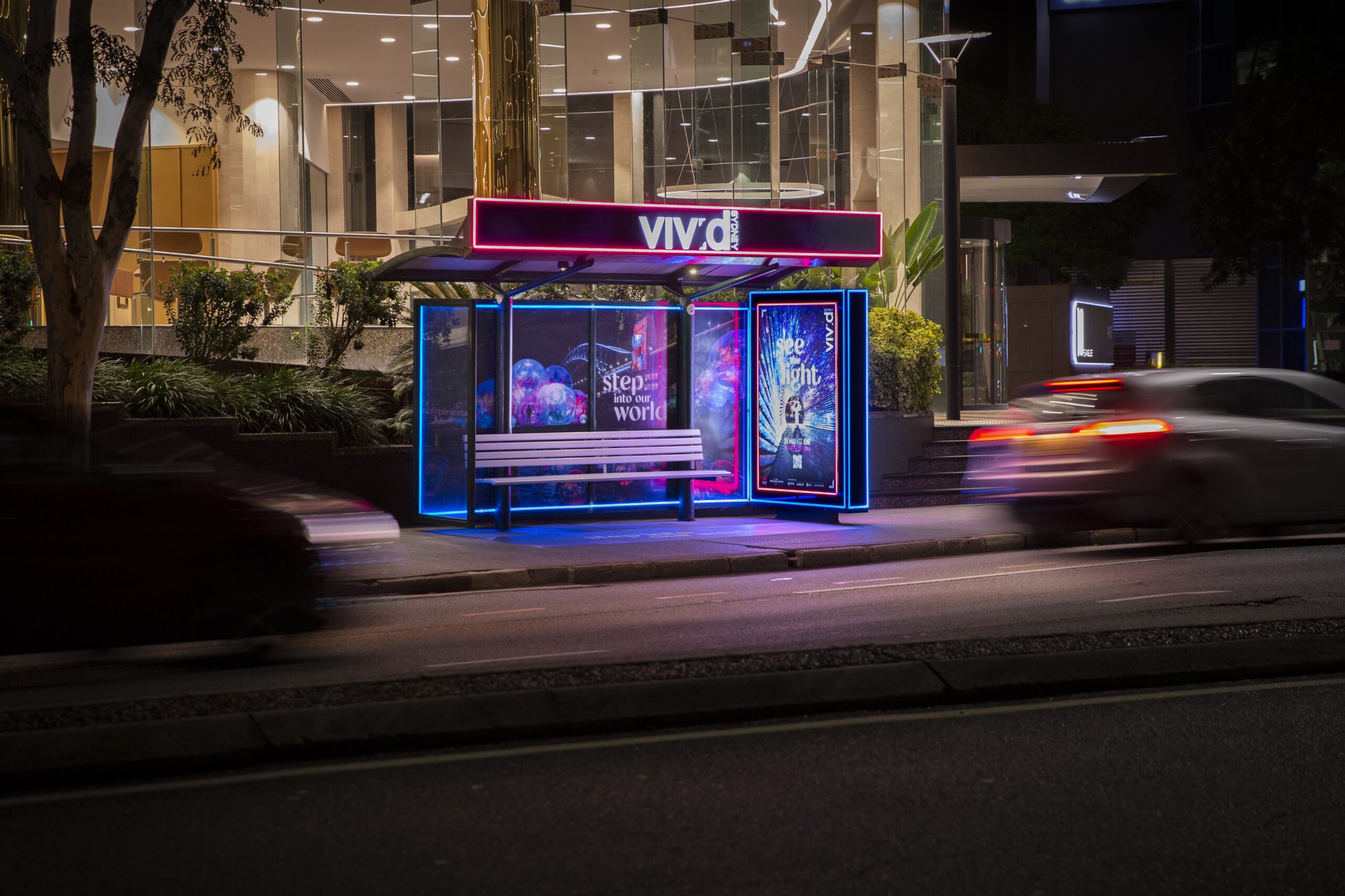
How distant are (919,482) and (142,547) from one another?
13.4 meters

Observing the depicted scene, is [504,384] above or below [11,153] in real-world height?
below

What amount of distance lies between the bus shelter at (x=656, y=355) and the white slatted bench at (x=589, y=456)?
20 cm

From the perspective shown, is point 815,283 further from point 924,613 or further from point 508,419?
point 924,613

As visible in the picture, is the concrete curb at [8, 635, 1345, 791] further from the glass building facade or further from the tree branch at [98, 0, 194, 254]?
the glass building facade

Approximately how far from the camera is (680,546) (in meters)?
14.0

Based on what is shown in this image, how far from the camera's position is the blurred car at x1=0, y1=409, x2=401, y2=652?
7.22 m

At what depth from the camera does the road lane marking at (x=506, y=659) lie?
7750mm

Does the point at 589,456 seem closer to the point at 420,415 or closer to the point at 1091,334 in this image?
the point at 420,415

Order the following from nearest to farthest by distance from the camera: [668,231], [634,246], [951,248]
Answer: [634,246]
[668,231]
[951,248]

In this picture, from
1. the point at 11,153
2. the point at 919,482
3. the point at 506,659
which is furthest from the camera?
the point at 11,153

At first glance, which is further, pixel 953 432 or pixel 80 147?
pixel 953 432

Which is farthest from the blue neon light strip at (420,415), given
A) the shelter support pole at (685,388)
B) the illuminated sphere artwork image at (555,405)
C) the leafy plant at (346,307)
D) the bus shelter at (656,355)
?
the leafy plant at (346,307)

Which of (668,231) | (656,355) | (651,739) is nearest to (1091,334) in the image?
(656,355)

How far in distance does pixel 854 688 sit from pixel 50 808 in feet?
12.0
